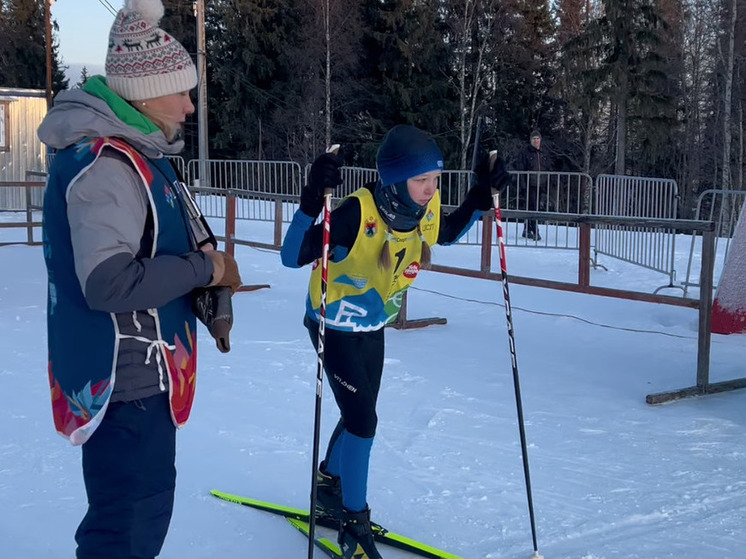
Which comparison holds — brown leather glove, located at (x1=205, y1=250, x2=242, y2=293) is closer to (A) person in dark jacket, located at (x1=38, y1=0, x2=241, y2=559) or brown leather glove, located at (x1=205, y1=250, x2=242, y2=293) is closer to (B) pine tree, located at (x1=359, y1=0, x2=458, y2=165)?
(A) person in dark jacket, located at (x1=38, y1=0, x2=241, y2=559)

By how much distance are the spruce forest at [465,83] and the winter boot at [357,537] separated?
28.8 m

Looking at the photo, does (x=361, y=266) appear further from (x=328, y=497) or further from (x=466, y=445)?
(x=466, y=445)

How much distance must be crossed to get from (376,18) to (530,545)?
107 ft

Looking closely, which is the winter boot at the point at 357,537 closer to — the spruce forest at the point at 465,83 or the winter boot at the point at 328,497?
the winter boot at the point at 328,497

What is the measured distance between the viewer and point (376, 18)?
112 feet

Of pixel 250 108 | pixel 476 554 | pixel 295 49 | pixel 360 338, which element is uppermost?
pixel 295 49

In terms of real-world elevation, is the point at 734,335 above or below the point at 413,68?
below

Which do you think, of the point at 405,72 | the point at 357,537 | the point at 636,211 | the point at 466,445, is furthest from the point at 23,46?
the point at 357,537

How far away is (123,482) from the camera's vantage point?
7.42 feet

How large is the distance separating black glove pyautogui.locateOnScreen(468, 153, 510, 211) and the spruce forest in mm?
27782

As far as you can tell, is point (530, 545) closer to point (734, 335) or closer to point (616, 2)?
point (734, 335)

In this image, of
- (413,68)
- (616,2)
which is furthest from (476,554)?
(413,68)

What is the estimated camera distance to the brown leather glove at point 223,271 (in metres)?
2.33

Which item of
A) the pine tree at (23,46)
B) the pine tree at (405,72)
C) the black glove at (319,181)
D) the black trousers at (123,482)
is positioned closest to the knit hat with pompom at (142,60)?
the black trousers at (123,482)
